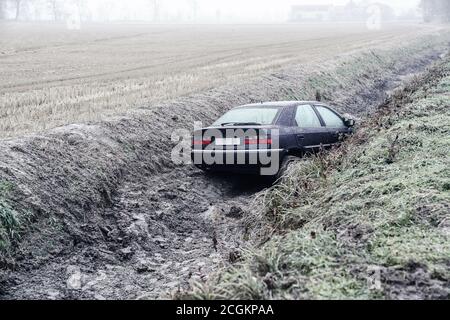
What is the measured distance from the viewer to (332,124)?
33.6ft

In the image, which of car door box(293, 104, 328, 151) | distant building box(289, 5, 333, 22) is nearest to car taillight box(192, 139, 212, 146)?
car door box(293, 104, 328, 151)

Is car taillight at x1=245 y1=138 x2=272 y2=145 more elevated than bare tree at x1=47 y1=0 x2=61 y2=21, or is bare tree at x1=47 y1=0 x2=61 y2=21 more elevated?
bare tree at x1=47 y1=0 x2=61 y2=21

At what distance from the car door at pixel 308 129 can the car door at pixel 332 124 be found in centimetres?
13

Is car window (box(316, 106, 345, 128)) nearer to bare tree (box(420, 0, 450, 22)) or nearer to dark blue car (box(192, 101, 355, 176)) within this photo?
dark blue car (box(192, 101, 355, 176))

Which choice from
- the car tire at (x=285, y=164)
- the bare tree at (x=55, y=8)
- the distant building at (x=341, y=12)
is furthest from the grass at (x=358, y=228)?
the distant building at (x=341, y=12)

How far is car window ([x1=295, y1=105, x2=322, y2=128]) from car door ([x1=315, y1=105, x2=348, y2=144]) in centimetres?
18

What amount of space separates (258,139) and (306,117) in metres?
1.48

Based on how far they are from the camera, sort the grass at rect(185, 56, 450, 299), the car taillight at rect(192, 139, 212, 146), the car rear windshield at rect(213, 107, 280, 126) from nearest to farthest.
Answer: the grass at rect(185, 56, 450, 299) < the car taillight at rect(192, 139, 212, 146) < the car rear windshield at rect(213, 107, 280, 126)

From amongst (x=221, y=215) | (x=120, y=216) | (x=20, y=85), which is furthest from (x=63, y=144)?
(x=20, y=85)

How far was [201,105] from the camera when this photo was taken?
45.8 ft

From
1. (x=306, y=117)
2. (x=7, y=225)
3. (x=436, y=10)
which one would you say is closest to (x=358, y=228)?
(x=7, y=225)

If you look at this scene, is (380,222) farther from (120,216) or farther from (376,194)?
(120,216)

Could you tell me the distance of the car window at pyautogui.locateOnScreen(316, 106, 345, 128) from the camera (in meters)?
10.2
